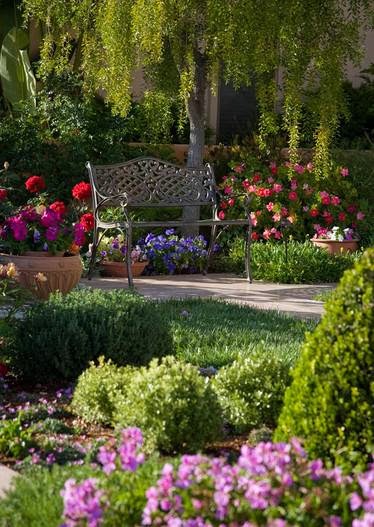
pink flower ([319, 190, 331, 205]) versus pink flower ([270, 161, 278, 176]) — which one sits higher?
pink flower ([270, 161, 278, 176])

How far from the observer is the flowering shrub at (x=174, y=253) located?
10.5 m

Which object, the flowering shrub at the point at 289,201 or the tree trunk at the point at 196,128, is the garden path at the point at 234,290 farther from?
the flowering shrub at the point at 289,201

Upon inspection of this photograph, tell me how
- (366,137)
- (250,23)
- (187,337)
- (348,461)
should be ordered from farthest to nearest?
(366,137), (250,23), (187,337), (348,461)

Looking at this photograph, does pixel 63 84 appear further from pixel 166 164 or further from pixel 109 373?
pixel 109 373

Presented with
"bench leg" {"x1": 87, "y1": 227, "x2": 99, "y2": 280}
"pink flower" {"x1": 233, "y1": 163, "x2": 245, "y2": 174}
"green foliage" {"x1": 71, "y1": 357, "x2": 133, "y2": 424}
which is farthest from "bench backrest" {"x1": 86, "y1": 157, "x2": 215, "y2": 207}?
"green foliage" {"x1": 71, "y1": 357, "x2": 133, "y2": 424}

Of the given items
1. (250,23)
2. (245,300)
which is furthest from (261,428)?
(250,23)

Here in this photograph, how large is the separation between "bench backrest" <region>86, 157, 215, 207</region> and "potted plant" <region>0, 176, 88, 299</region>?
2.00 meters

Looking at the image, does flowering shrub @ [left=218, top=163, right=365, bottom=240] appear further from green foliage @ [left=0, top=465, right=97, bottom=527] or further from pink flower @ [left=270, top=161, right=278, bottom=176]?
green foliage @ [left=0, top=465, right=97, bottom=527]

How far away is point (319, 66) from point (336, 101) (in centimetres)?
37

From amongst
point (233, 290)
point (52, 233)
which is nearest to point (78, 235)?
point (52, 233)

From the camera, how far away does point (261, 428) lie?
430 cm

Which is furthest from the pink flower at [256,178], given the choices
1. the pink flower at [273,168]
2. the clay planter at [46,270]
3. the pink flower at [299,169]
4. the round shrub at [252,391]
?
the round shrub at [252,391]

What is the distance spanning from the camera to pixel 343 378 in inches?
131

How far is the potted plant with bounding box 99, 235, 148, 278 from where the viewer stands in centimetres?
1030
